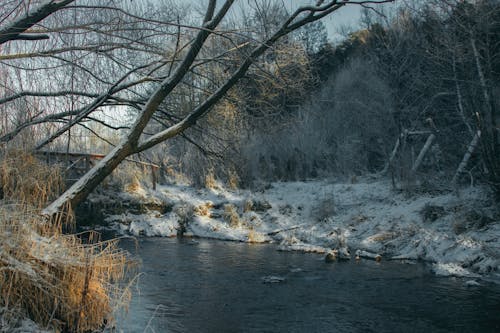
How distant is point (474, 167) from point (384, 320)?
306 inches

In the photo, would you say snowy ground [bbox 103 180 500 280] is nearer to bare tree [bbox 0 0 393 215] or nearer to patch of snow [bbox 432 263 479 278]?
patch of snow [bbox 432 263 479 278]

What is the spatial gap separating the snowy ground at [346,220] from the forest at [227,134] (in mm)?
74

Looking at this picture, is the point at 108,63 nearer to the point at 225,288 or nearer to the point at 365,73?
the point at 225,288

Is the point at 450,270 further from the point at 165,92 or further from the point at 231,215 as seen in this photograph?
the point at 231,215

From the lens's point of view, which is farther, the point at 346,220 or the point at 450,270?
the point at 346,220

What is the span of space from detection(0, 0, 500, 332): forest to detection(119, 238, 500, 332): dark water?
1.00m

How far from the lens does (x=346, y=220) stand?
45.4ft

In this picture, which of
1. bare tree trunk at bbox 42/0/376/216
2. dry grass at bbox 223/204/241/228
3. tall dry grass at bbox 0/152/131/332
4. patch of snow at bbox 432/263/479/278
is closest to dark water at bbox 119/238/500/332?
patch of snow at bbox 432/263/479/278

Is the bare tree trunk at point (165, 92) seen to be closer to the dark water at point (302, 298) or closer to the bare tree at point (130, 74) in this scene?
the bare tree at point (130, 74)

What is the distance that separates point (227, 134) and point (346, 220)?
24.3 ft

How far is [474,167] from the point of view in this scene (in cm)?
1241

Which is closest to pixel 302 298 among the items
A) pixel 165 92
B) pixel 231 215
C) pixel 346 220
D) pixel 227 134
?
pixel 227 134

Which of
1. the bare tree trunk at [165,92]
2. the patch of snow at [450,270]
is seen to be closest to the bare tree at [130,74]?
the bare tree trunk at [165,92]

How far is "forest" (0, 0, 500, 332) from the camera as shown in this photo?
4543mm
